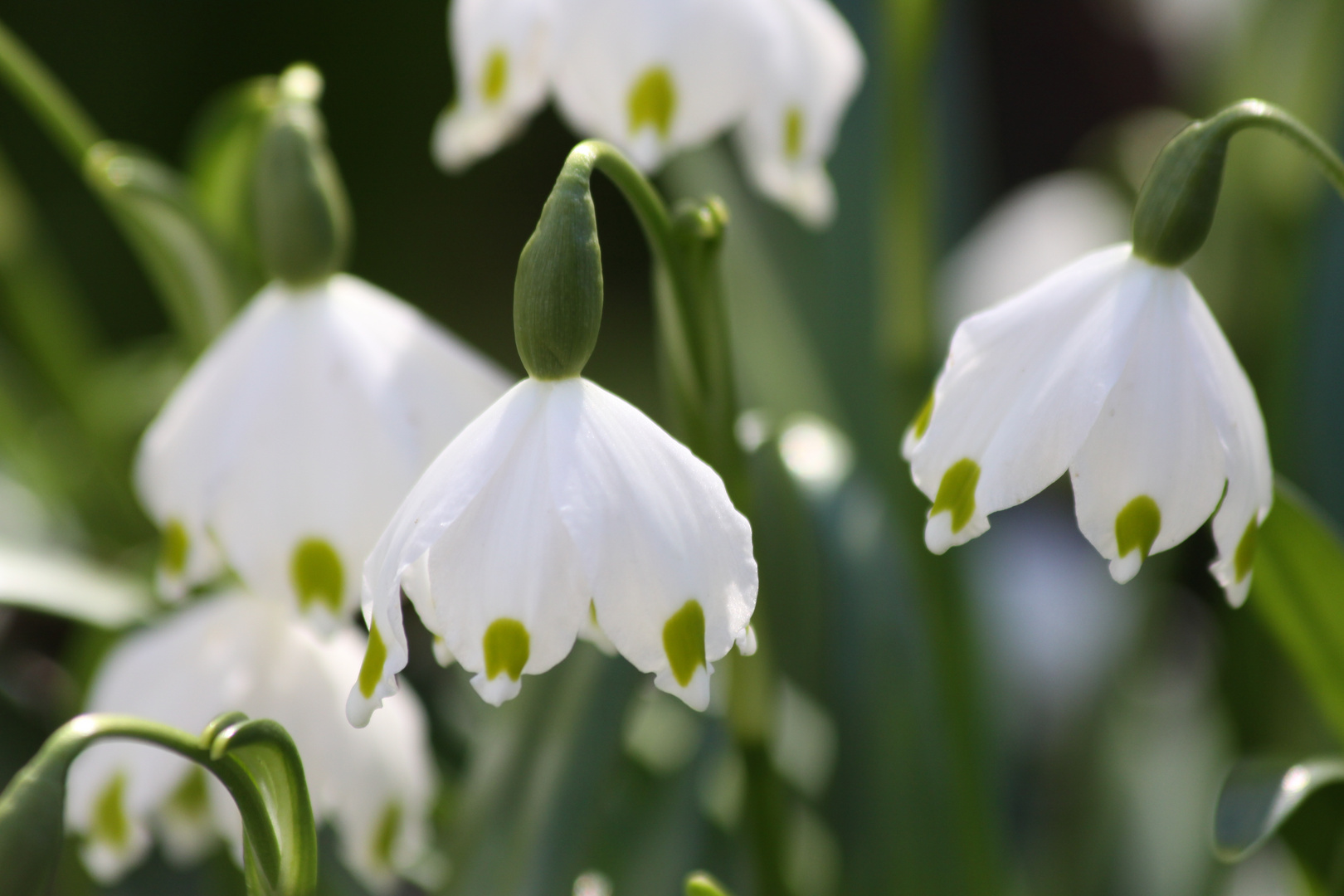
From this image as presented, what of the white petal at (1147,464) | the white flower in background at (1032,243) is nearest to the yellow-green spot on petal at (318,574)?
the white petal at (1147,464)

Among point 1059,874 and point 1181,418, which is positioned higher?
point 1181,418

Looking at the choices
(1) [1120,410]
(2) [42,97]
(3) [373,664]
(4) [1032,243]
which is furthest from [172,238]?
(4) [1032,243]

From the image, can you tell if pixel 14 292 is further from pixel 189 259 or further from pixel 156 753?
pixel 156 753

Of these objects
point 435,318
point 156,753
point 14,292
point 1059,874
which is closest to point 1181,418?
point 156,753

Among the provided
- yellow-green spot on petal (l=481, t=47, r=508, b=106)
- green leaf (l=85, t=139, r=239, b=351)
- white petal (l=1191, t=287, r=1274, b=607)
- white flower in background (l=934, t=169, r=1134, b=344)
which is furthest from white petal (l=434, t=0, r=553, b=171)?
white flower in background (l=934, t=169, r=1134, b=344)

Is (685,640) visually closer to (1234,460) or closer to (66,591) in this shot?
(1234,460)

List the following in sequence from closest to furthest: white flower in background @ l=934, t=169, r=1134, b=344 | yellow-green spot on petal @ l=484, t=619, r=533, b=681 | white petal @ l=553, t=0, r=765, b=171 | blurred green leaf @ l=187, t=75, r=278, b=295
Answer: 1. yellow-green spot on petal @ l=484, t=619, r=533, b=681
2. white petal @ l=553, t=0, r=765, b=171
3. blurred green leaf @ l=187, t=75, r=278, b=295
4. white flower in background @ l=934, t=169, r=1134, b=344

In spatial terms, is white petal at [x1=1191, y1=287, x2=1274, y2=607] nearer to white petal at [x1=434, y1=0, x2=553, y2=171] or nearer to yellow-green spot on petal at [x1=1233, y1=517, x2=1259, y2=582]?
yellow-green spot on petal at [x1=1233, y1=517, x2=1259, y2=582]

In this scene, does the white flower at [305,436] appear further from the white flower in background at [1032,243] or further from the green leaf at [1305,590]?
the white flower in background at [1032,243]
